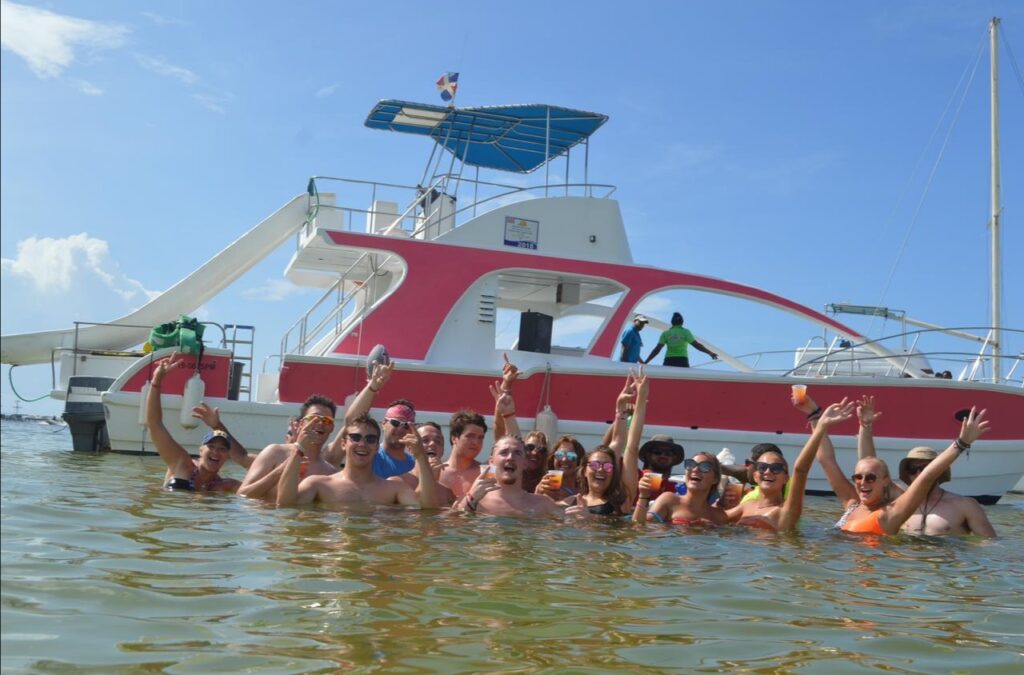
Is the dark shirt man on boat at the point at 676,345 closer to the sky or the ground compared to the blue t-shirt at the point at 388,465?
closer to the sky

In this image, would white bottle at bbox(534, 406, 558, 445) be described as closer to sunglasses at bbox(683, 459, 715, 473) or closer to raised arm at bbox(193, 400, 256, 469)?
raised arm at bbox(193, 400, 256, 469)

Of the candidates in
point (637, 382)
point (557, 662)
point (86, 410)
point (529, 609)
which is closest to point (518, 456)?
point (637, 382)

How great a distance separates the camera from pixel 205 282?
45.8 ft

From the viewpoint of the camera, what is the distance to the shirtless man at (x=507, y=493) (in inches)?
251

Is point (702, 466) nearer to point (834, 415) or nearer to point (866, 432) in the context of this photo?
point (834, 415)

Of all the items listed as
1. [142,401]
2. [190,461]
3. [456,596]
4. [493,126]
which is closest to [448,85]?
[493,126]

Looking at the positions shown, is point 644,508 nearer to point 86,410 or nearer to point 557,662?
point 557,662

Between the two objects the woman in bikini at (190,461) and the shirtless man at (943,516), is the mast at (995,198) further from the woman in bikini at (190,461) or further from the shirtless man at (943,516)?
the woman in bikini at (190,461)

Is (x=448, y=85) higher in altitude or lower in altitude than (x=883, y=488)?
higher

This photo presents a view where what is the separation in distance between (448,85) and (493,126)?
2.88 ft

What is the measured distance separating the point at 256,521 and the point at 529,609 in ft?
8.23

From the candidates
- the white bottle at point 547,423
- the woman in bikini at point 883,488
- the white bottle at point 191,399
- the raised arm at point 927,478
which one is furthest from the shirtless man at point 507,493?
the white bottle at point 191,399

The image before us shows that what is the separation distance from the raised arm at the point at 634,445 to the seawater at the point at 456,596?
3.09 ft

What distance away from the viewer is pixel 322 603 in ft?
11.7
